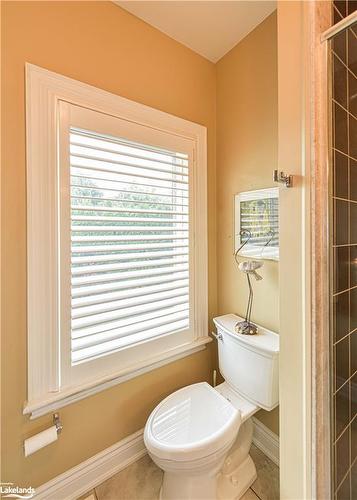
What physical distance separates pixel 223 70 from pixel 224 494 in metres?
2.52

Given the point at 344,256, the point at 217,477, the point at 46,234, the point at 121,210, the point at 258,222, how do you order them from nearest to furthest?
the point at 344,256 → the point at 46,234 → the point at 217,477 → the point at 121,210 → the point at 258,222

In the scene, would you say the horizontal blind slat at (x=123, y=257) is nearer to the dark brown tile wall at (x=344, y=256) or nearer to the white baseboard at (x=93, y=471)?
the dark brown tile wall at (x=344, y=256)

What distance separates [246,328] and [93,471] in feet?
3.62

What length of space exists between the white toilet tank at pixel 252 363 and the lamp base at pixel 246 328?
0.03m

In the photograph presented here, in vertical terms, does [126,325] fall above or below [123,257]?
below

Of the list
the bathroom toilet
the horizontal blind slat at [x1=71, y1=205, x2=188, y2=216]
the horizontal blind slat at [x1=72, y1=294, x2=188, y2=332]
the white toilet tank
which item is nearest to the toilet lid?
the bathroom toilet

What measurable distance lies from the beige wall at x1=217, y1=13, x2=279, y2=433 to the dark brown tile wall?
0.35 meters

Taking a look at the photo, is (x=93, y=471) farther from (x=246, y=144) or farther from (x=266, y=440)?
(x=246, y=144)

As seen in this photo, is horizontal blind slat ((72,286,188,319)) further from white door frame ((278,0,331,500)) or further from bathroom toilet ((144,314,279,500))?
white door frame ((278,0,331,500))

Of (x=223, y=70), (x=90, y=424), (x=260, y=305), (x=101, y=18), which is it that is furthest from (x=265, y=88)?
(x=90, y=424)

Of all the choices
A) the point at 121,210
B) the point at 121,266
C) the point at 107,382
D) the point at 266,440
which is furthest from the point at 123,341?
the point at 266,440

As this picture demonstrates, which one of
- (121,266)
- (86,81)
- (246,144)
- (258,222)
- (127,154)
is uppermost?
(86,81)

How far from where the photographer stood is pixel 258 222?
140 cm

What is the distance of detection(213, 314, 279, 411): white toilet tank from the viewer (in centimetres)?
116
